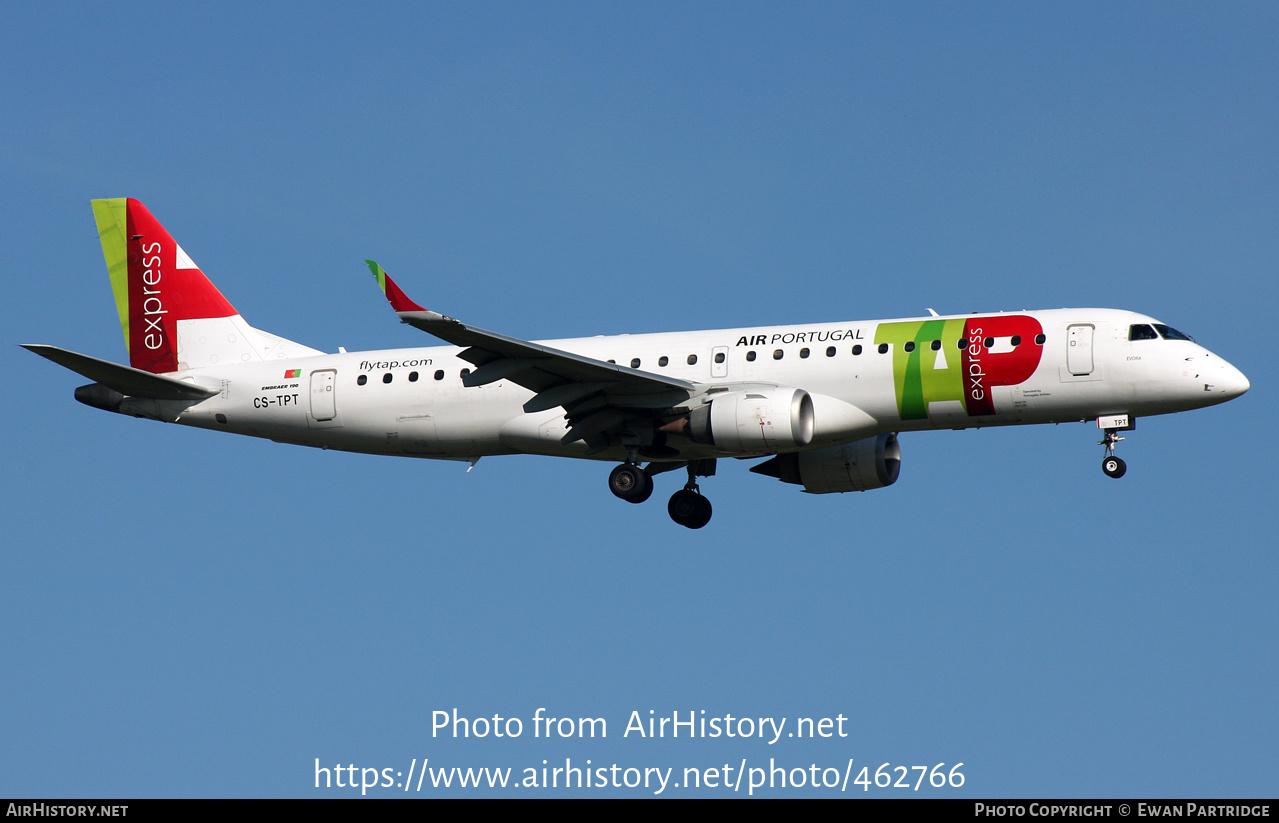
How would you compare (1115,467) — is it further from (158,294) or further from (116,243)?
(116,243)

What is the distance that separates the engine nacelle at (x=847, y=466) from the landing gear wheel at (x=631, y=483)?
13.6ft

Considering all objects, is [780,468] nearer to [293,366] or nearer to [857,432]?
[857,432]

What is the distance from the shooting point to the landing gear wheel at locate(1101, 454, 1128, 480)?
32062 millimetres

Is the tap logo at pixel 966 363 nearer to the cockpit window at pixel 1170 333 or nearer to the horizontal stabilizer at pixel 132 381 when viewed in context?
the cockpit window at pixel 1170 333

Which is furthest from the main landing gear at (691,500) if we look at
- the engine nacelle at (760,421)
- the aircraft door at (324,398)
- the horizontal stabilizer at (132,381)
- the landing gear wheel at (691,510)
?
the horizontal stabilizer at (132,381)

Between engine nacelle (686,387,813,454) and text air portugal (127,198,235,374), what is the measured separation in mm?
14102

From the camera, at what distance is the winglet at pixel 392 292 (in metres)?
29.5

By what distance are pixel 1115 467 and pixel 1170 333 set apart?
307 cm

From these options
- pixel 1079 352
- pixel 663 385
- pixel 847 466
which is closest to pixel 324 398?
pixel 663 385

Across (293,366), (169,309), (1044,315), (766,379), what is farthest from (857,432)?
(169,309)

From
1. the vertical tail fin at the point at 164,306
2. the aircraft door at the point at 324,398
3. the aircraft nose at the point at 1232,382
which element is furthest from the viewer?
the vertical tail fin at the point at 164,306

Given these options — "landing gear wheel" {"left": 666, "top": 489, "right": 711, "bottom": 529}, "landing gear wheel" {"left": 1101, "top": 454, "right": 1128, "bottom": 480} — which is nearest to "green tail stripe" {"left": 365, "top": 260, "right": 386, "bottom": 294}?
"landing gear wheel" {"left": 666, "top": 489, "right": 711, "bottom": 529}

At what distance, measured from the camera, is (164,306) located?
39.2 m

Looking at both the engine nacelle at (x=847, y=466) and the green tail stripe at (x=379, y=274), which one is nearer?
the green tail stripe at (x=379, y=274)
